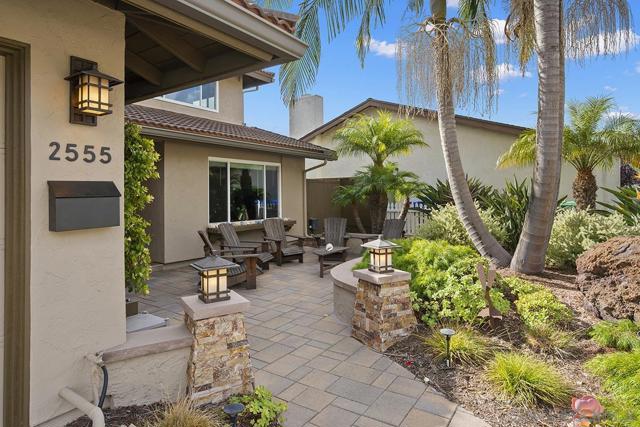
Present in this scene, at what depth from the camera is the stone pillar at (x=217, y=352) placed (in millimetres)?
2855

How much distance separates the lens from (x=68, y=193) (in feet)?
7.99

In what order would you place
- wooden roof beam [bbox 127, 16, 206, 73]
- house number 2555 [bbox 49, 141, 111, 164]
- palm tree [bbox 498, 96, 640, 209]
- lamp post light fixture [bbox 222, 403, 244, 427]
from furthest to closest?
palm tree [bbox 498, 96, 640, 209], wooden roof beam [bbox 127, 16, 206, 73], house number 2555 [bbox 49, 141, 111, 164], lamp post light fixture [bbox 222, 403, 244, 427]

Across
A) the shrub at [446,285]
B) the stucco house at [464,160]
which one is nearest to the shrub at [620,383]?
the shrub at [446,285]

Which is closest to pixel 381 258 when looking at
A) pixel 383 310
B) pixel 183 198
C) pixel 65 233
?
pixel 383 310

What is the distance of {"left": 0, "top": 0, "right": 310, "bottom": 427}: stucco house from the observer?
2.34m

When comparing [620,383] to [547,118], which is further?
[547,118]

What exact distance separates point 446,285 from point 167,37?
393cm

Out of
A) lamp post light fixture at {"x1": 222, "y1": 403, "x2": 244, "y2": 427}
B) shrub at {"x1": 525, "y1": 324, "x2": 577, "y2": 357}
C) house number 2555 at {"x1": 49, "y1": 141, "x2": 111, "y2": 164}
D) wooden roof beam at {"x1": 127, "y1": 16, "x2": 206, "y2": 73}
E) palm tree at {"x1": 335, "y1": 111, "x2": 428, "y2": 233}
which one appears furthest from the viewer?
palm tree at {"x1": 335, "y1": 111, "x2": 428, "y2": 233}

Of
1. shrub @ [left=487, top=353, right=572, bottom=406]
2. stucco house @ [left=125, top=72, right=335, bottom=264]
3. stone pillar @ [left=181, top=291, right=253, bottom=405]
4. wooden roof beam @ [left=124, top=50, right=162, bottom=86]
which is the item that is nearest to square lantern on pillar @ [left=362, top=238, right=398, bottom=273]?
shrub @ [left=487, top=353, right=572, bottom=406]

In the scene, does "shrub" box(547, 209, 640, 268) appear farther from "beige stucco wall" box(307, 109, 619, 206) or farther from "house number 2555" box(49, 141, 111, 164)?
"house number 2555" box(49, 141, 111, 164)

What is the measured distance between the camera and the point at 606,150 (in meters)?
8.84

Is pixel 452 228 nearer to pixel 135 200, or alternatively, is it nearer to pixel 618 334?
pixel 618 334

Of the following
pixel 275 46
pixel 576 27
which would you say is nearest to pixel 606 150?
pixel 576 27

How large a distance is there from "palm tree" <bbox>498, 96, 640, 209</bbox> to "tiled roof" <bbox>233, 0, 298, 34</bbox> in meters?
7.80
